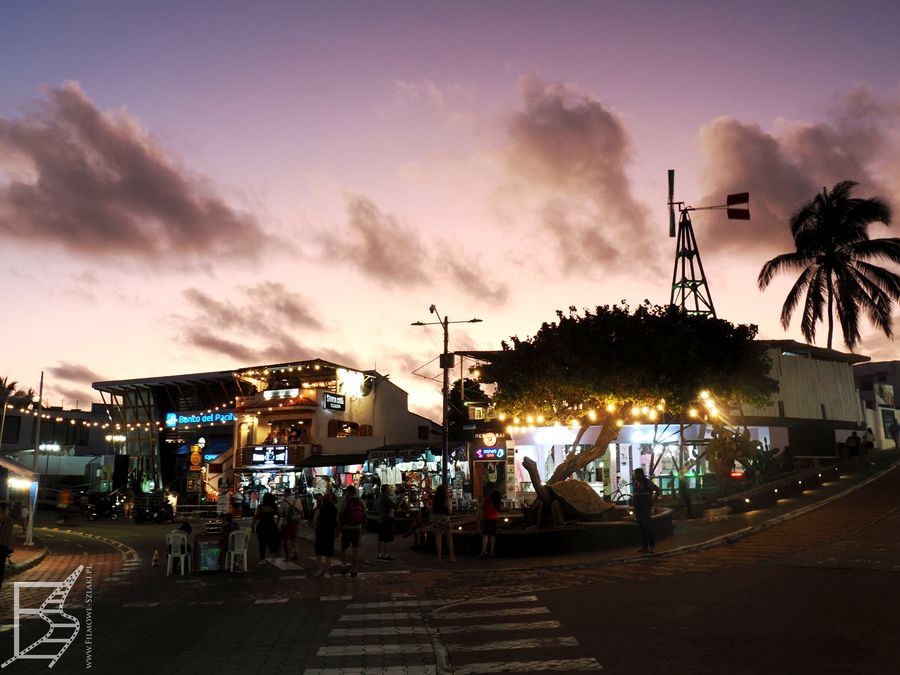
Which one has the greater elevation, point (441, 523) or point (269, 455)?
point (269, 455)

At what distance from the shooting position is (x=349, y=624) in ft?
32.2

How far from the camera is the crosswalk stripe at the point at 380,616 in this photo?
404 inches

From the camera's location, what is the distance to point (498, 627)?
9.37 m

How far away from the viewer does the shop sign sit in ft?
158

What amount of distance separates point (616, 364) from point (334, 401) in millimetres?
28303

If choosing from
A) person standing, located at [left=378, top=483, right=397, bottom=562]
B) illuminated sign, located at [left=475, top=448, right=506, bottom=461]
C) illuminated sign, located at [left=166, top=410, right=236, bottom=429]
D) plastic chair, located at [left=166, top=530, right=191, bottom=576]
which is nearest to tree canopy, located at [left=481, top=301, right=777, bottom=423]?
person standing, located at [left=378, top=483, right=397, bottom=562]

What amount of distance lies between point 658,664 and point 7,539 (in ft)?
37.7

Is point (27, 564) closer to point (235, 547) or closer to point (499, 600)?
point (235, 547)

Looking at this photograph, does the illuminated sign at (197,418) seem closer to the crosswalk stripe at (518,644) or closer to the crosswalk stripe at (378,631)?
the crosswalk stripe at (378,631)

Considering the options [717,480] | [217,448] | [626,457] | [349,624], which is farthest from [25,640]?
[217,448]

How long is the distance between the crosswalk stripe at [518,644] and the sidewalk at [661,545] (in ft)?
23.4

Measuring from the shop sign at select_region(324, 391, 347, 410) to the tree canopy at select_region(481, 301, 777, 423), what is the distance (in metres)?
23.5

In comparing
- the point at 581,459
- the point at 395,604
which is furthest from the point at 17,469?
the point at 581,459

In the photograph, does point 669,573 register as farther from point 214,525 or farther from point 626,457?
point 626,457
